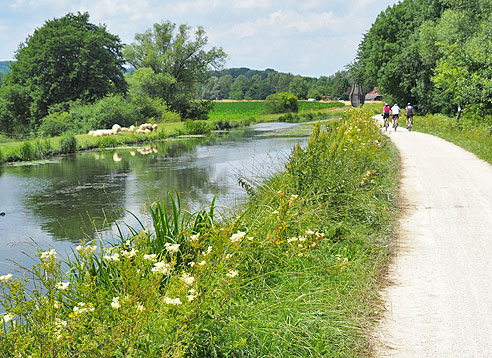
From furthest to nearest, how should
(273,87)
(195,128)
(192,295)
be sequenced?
(273,87) < (195,128) < (192,295)

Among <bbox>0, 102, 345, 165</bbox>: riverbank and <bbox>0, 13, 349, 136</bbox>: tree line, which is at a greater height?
<bbox>0, 13, 349, 136</bbox>: tree line

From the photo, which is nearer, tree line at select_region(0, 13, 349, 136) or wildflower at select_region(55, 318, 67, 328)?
wildflower at select_region(55, 318, 67, 328)

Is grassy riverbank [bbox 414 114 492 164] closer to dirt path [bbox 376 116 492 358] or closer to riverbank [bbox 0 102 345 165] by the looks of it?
dirt path [bbox 376 116 492 358]

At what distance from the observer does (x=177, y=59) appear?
176ft

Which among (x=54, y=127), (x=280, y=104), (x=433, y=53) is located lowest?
(x=54, y=127)

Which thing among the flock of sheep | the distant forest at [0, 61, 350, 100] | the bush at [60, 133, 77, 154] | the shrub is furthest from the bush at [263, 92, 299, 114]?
the distant forest at [0, 61, 350, 100]

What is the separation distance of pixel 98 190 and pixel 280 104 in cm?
6136

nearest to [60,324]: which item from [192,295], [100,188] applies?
[192,295]

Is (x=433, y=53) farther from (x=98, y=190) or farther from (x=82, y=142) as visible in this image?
(x=98, y=190)

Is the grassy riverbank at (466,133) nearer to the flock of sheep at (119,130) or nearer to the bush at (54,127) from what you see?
the flock of sheep at (119,130)

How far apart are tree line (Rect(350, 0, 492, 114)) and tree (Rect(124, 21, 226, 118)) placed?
18290mm

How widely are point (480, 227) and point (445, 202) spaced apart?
1.74 m

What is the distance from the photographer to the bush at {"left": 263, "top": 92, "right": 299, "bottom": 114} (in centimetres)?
7369

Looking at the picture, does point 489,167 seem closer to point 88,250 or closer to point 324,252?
point 324,252
